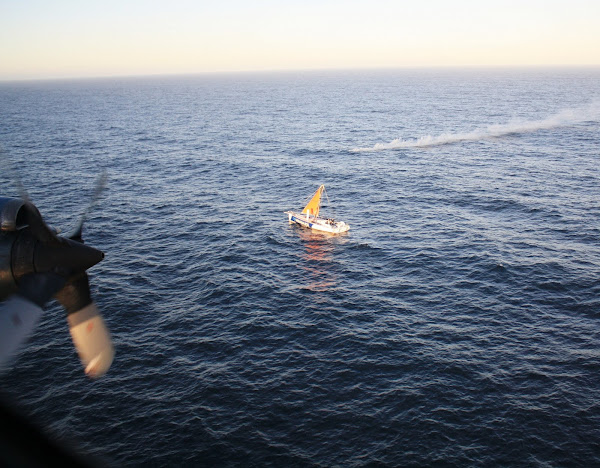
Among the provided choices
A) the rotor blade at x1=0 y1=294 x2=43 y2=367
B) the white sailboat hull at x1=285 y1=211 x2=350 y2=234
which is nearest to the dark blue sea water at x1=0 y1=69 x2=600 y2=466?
the white sailboat hull at x1=285 y1=211 x2=350 y2=234

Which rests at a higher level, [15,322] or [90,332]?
[15,322]

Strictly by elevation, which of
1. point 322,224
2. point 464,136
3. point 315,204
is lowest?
point 322,224

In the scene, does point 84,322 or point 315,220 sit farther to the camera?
point 315,220

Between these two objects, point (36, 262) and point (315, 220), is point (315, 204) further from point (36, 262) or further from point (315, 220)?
point (36, 262)

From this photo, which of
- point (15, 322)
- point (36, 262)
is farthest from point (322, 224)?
point (15, 322)

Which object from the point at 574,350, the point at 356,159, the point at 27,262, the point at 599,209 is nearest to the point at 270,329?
the point at 574,350

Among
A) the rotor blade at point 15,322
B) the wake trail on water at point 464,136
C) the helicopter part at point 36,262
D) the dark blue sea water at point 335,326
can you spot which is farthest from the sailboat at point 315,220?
the rotor blade at point 15,322

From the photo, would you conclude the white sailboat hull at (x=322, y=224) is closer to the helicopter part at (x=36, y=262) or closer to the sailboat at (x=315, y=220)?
the sailboat at (x=315, y=220)
